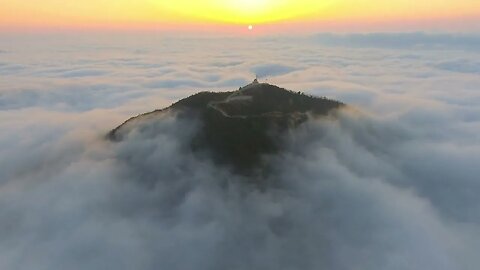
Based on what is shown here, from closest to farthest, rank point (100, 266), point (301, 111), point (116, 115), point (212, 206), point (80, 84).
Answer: point (100, 266), point (212, 206), point (301, 111), point (116, 115), point (80, 84)

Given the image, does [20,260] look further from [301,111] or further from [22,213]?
[301,111]

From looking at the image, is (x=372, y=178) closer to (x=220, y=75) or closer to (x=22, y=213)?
(x=22, y=213)

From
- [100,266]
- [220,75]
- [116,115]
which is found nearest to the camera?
[100,266]

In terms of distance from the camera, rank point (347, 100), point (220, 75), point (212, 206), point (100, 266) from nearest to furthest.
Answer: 1. point (100, 266)
2. point (212, 206)
3. point (347, 100)
4. point (220, 75)

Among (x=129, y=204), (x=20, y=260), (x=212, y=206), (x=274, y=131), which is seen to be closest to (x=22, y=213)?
(x=20, y=260)

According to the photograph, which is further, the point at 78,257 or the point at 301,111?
the point at 301,111

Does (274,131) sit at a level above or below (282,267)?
above

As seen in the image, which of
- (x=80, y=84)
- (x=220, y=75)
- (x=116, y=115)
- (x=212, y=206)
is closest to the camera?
(x=212, y=206)

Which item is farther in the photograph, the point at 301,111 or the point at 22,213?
the point at 301,111

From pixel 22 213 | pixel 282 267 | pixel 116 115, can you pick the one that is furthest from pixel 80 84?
pixel 282 267
